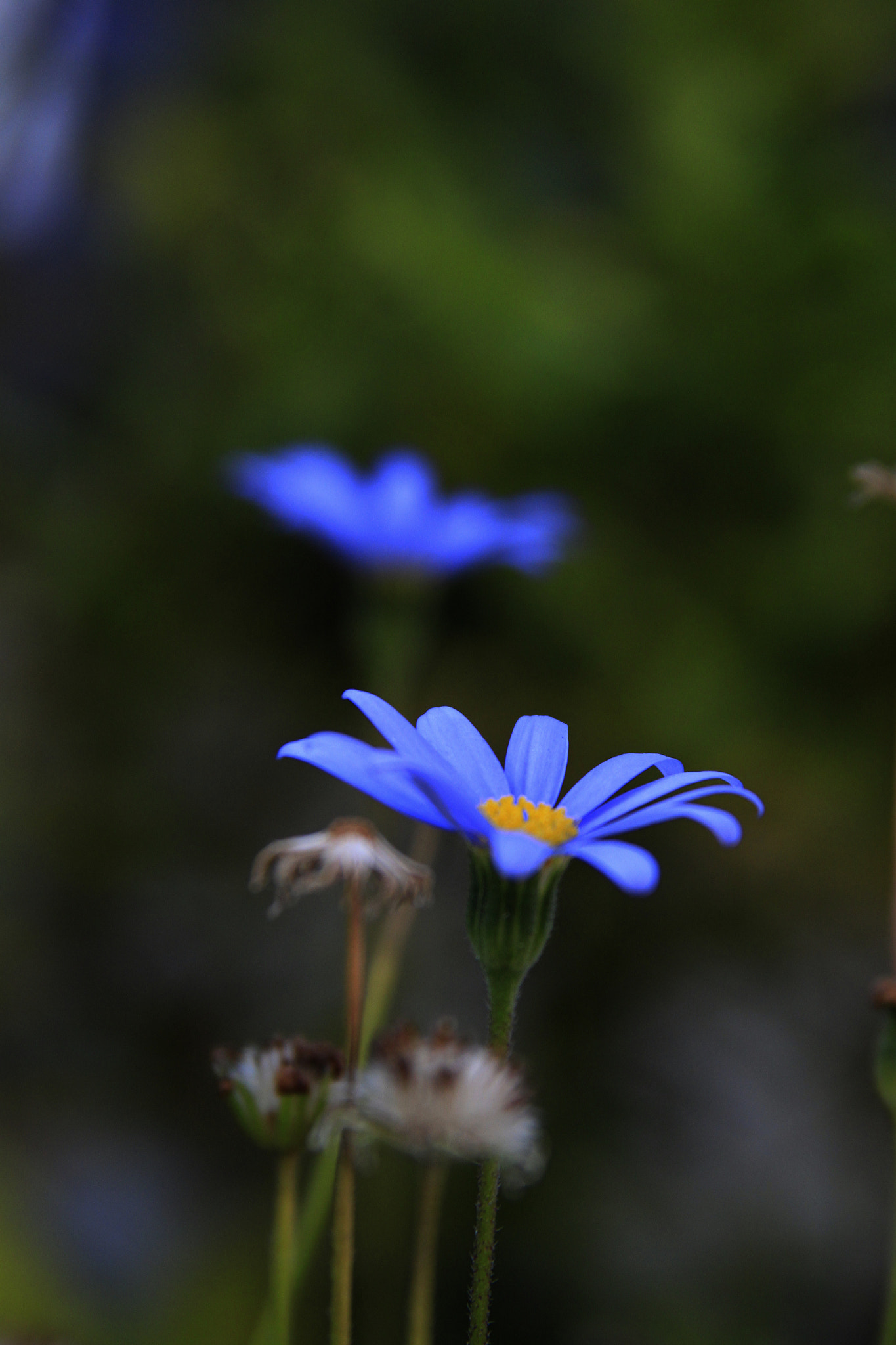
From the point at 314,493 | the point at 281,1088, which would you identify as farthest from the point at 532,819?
the point at 314,493

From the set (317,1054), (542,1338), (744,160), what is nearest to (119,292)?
(744,160)

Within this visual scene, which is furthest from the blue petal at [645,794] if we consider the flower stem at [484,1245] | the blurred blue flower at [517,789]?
the flower stem at [484,1245]

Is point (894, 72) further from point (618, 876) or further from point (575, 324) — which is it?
point (618, 876)

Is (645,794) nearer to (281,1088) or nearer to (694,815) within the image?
(694,815)

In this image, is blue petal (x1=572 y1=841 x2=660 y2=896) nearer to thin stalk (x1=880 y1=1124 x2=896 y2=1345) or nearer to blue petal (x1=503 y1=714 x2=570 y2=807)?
blue petal (x1=503 y1=714 x2=570 y2=807)

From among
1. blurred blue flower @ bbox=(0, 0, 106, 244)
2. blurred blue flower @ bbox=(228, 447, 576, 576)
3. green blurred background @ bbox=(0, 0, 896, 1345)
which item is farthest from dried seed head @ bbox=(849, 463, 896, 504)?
blurred blue flower @ bbox=(0, 0, 106, 244)

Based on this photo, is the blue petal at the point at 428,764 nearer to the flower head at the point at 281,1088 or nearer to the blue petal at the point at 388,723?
the blue petal at the point at 388,723

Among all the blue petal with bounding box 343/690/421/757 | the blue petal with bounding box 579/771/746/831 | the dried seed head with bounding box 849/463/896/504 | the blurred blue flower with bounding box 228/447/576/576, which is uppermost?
the blurred blue flower with bounding box 228/447/576/576
